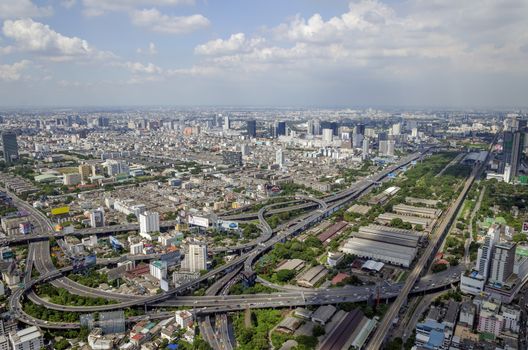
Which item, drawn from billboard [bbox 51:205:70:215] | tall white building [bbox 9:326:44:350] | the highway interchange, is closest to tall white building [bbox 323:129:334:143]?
the highway interchange

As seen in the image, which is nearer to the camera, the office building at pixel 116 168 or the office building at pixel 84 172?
the office building at pixel 84 172

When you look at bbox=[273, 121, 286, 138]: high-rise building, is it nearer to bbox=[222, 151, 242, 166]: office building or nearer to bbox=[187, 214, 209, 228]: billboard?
bbox=[222, 151, 242, 166]: office building

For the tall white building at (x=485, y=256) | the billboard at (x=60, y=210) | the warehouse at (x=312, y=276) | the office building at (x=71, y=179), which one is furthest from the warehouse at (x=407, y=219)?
the office building at (x=71, y=179)

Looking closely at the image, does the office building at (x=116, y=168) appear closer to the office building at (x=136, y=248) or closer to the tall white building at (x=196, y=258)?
the office building at (x=136, y=248)

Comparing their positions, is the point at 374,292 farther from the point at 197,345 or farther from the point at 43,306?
the point at 43,306

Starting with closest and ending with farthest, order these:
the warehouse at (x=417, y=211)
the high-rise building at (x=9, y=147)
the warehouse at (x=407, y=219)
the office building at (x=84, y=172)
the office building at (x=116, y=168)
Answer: the warehouse at (x=407, y=219) → the warehouse at (x=417, y=211) → the office building at (x=84, y=172) → the office building at (x=116, y=168) → the high-rise building at (x=9, y=147)

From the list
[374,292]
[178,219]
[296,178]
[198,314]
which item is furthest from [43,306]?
[296,178]
